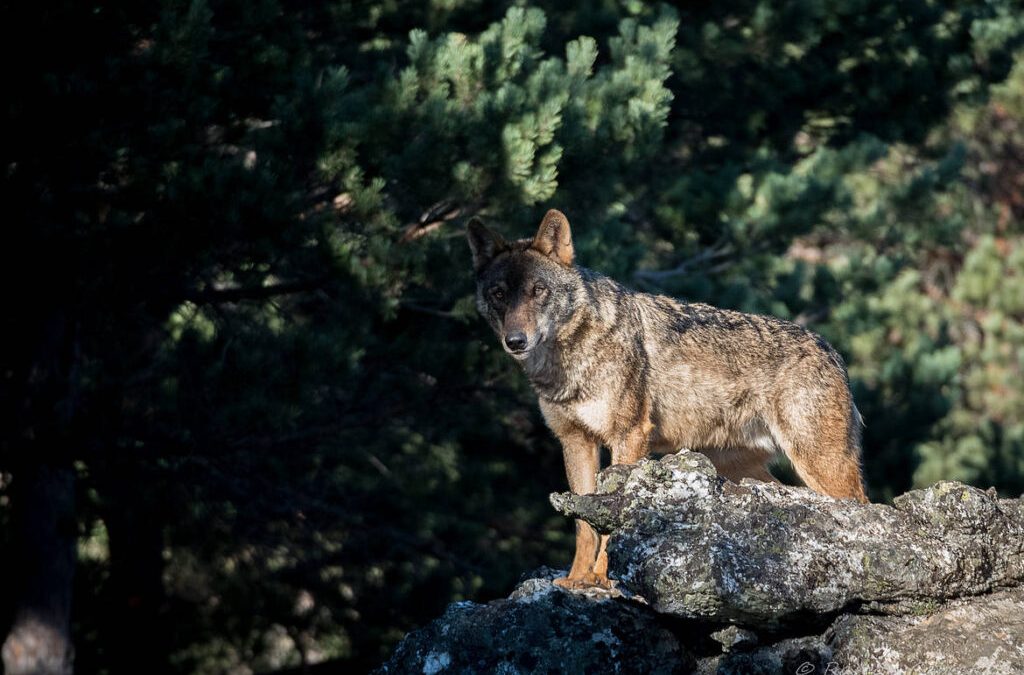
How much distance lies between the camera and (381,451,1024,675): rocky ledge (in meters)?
5.52

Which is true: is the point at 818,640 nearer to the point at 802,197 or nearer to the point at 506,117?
the point at 506,117

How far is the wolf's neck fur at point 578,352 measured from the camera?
289 inches

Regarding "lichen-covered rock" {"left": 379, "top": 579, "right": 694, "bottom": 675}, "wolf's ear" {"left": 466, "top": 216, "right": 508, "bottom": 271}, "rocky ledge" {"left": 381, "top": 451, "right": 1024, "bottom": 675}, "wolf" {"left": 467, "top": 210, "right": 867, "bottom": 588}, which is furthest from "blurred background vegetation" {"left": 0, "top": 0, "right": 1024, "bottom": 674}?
"rocky ledge" {"left": 381, "top": 451, "right": 1024, "bottom": 675}

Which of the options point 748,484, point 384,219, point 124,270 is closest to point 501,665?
point 748,484

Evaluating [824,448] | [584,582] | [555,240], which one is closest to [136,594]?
[555,240]

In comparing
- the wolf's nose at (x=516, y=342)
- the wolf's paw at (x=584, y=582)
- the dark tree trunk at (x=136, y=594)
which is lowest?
the dark tree trunk at (x=136, y=594)

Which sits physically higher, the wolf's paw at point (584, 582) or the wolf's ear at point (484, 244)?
the wolf's ear at point (484, 244)

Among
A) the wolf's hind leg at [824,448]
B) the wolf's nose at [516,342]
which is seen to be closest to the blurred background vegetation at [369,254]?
the wolf's nose at [516,342]

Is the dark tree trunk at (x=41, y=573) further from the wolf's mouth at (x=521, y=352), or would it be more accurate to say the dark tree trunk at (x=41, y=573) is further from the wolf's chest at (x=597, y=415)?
the wolf's chest at (x=597, y=415)

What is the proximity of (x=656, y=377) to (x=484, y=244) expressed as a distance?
1.26 m

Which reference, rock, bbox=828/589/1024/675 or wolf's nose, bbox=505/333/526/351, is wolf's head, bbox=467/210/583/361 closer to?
wolf's nose, bbox=505/333/526/351

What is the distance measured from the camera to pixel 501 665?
6.08 meters

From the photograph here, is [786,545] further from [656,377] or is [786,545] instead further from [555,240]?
[555,240]

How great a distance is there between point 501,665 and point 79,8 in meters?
5.97
